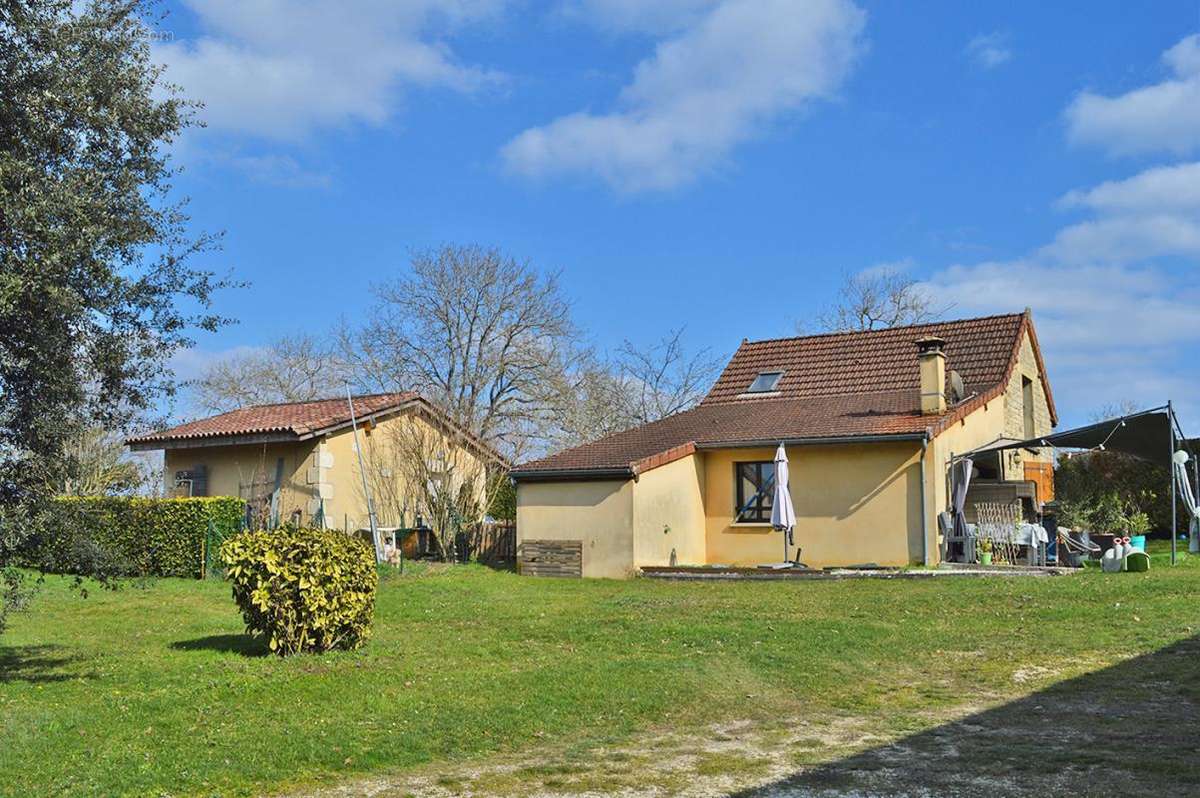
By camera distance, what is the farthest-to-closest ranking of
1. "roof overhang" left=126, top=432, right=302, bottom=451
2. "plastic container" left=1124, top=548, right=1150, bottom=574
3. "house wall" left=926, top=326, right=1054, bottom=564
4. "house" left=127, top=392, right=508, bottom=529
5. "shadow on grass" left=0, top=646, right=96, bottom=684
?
"house" left=127, top=392, right=508, bottom=529 < "roof overhang" left=126, top=432, right=302, bottom=451 < "house wall" left=926, top=326, right=1054, bottom=564 < "plastic container" left=1124, top=548, right=1150, bottom=574 < "shadow on grass" left=0, top=646, right=96, bottom=684

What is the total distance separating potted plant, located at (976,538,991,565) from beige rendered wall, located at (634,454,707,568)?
5414mm

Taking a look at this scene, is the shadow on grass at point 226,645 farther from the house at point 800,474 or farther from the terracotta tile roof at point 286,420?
the terracotta tile roof at point 286,420

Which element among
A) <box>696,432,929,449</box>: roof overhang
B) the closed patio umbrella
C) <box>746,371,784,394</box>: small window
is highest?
<box>746,371,784,394</box>: small window

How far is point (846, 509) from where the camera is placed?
21062 mm

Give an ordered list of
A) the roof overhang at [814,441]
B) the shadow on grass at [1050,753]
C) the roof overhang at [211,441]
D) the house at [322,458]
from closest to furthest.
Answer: the shadow on grass at [1050,753] → the roof overhang at [814,441] → the roof overhang at [211,441] → the house at [322,458]

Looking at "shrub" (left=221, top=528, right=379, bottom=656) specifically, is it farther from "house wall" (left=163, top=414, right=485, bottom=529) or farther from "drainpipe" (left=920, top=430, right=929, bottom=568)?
"house wall" (left=163, top=414, right=485, bottom=529)

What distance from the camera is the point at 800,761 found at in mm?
7484

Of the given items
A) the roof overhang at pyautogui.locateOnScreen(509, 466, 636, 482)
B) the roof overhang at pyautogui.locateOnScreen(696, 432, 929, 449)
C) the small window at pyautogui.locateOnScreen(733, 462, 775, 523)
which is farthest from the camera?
the small window at pyautogui.locateOnScreen(733, 462, 775, 523)

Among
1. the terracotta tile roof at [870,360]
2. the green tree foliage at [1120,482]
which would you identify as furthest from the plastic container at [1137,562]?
the green tree foliage at [1120,482]

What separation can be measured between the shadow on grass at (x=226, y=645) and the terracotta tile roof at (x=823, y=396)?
9.06 meters

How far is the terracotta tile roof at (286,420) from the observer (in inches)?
918

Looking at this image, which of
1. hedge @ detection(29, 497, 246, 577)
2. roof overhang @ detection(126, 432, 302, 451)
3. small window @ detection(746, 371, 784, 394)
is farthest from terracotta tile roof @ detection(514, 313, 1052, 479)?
hedge @ detection(29, 497, 246, 577)

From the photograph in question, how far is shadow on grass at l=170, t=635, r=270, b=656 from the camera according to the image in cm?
1213

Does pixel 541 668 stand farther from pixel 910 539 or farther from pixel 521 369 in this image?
pixel 521 369
